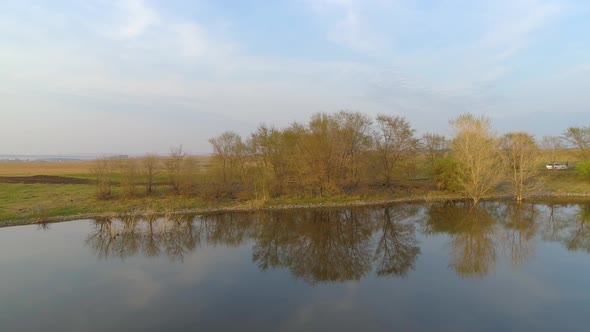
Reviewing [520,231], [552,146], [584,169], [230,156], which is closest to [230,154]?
[230,156]

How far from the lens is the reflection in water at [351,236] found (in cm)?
1323

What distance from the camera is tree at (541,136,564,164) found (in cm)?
4284

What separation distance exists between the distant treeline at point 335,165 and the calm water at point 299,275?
6.65 metres

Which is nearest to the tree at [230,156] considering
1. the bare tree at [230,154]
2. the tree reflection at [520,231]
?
the bare tree at [230,154]

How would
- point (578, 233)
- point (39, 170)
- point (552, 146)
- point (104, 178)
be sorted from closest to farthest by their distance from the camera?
1. point (578, 233)
2. point (104, 178)
3. point (552, 146)
4. point (39, 170)

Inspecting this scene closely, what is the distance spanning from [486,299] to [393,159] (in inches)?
869

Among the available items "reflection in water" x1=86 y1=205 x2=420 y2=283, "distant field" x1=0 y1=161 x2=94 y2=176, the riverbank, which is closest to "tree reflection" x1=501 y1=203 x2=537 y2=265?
"reflection in water" x1=86 y1=205 x2=420 y2=283

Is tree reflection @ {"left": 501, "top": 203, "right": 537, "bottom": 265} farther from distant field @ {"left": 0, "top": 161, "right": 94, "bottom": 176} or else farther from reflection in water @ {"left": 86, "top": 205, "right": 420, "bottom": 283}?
distant field @ {"left": 0, "top": 161, "right": 94, "bottom": 176}

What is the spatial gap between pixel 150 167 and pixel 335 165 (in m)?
15.8

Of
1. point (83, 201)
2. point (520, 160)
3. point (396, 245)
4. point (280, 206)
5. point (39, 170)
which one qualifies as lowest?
point (396, 245)

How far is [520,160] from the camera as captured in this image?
2681 centimetres

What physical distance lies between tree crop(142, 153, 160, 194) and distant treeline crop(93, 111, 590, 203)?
8 cm

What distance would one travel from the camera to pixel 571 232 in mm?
17234

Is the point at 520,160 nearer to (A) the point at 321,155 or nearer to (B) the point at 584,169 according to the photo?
(B) the point at 584,169
